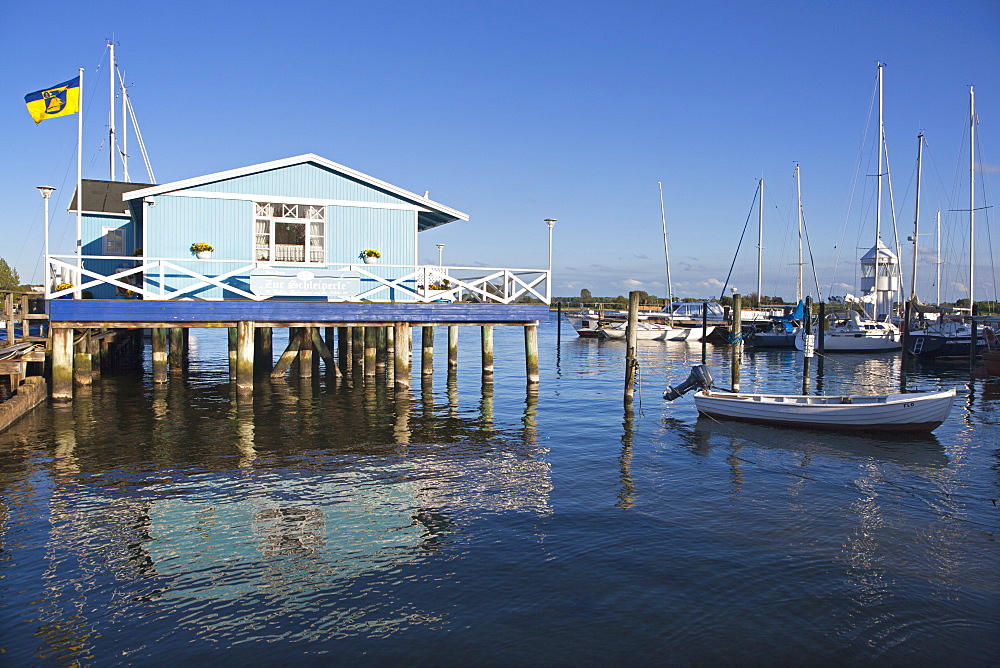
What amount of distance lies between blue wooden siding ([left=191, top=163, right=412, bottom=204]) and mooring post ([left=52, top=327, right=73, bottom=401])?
5.25 meters

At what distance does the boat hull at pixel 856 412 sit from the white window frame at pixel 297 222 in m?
12.7

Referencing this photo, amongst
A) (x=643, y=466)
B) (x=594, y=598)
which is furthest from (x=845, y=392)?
(x=594, y=598)

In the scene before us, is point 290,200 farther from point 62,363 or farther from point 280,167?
point 62,363

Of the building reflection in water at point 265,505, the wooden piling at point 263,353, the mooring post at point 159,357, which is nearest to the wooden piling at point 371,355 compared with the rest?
the wooden piling at point 263,353

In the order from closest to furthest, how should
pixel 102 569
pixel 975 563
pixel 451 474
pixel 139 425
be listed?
pixel 102 569, pixel 975 563, pixel 451 474, pixel 139 425

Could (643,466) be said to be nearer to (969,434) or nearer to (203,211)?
(969,434)

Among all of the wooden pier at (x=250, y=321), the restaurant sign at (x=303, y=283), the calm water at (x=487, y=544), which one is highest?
the restaurant sign at (x=303, y=283)

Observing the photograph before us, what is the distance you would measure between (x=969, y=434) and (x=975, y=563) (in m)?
10.9

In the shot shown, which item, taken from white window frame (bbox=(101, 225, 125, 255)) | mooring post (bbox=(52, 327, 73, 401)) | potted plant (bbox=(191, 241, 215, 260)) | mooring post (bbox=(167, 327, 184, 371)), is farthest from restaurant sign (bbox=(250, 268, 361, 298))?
mooring post (bbox=(167, 327, 184, 371))

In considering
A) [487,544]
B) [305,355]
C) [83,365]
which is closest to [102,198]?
[83,365]

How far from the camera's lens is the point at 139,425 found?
17.0 metres

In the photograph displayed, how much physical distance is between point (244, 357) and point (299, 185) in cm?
531

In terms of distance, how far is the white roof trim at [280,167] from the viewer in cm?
1928

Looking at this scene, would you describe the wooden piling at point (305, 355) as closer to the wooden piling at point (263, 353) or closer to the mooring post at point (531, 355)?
the wooden piling at point (263, 353)
